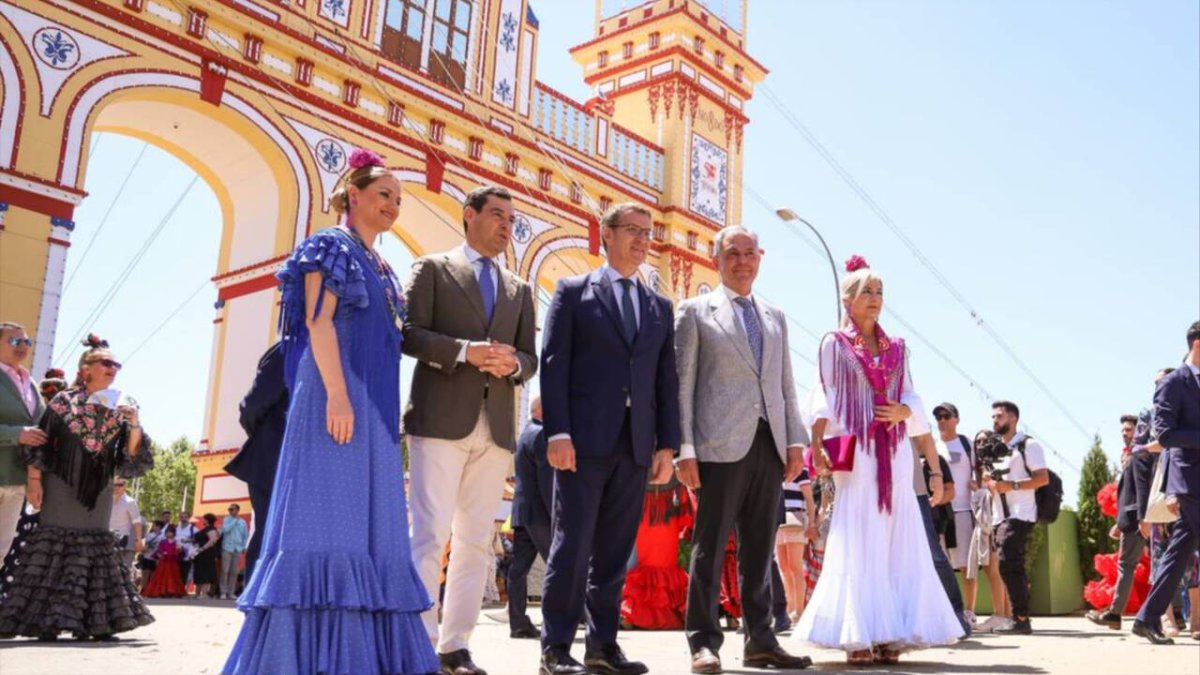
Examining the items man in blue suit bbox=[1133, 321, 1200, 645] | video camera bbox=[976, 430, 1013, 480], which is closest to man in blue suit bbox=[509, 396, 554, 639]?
man in blue suit bbox=[1133, 321, 1200, 645]

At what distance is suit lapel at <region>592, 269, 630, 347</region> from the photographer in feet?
14.0

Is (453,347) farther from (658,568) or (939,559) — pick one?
(658,568)

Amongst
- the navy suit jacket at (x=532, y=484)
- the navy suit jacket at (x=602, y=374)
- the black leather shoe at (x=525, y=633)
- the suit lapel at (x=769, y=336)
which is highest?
the suit lapel at (x=769, y=336)

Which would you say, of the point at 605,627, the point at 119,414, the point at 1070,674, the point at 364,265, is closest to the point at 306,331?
the point at 364,265

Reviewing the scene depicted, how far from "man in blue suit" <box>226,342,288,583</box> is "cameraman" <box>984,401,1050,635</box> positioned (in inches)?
247

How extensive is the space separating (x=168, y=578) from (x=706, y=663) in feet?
46.8

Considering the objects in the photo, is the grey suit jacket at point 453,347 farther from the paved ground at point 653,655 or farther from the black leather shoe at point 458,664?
the paved ground at point 653,655

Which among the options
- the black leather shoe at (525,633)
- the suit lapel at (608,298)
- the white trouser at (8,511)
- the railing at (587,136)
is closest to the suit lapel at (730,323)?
the suit lapel at (608,298)

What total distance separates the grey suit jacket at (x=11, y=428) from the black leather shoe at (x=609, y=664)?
368cm

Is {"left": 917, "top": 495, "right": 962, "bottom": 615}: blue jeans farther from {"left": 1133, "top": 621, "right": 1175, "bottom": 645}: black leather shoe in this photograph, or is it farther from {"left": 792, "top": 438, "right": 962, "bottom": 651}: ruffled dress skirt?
{"left": 1133, "top": 621, "right": 1175, "bottom": 645}: black leather shoe

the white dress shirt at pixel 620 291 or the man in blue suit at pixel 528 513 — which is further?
the man in blue suit at pixel 528 513

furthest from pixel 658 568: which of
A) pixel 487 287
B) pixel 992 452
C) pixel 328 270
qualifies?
pixel 328 270

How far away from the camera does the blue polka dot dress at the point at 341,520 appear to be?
3.10 metres

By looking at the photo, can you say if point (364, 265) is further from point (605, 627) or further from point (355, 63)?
point (355, 63)
